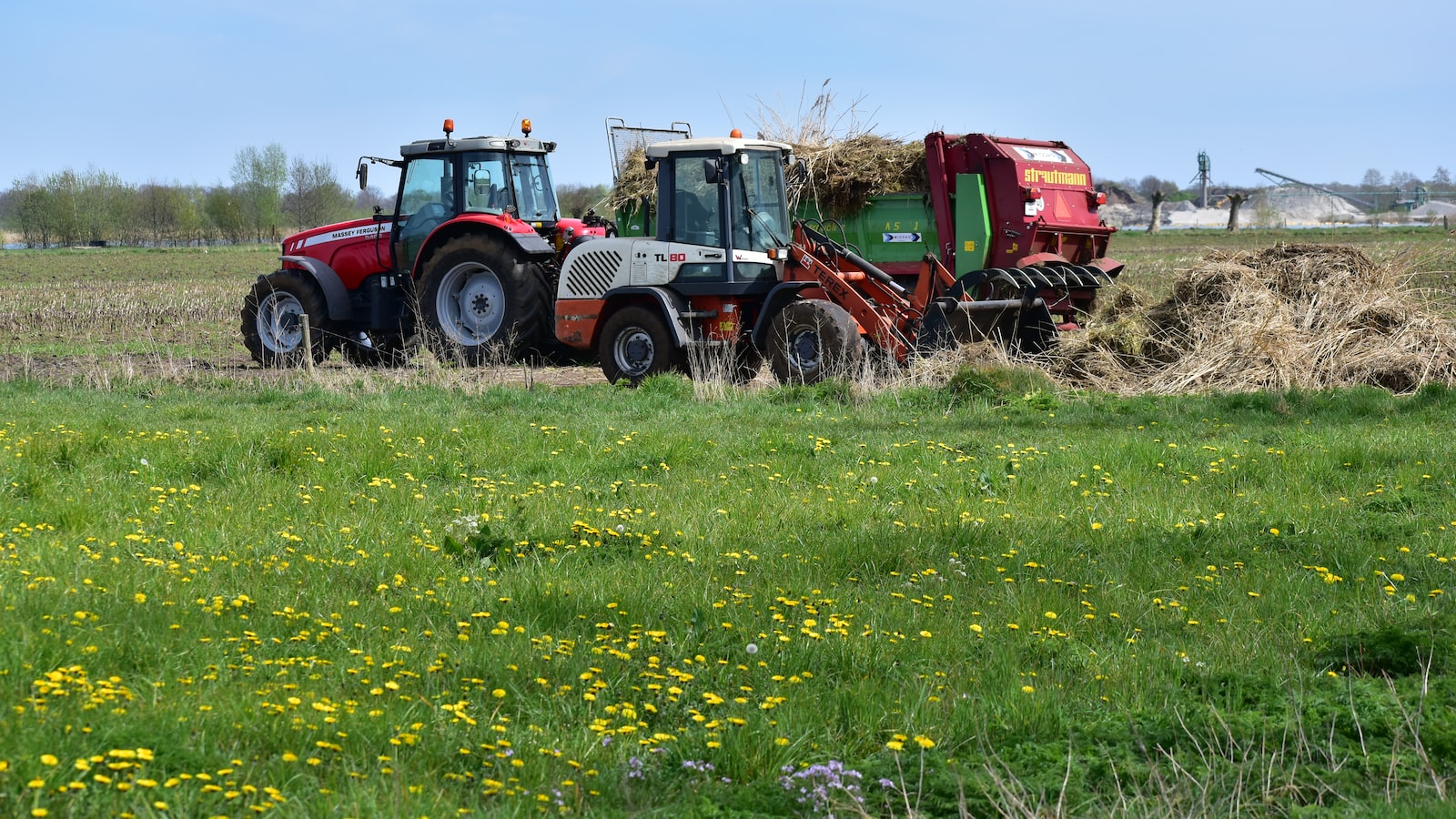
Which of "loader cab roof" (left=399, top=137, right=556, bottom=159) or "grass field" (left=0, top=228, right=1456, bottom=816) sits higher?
"loader cab roof" (left=399, top=137, right=556, bottom=159)

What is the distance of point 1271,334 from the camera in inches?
562

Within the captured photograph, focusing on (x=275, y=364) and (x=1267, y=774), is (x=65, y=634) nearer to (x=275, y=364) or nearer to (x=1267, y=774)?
(x=1267, y=774)

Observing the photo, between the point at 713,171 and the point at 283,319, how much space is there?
24.8 feet

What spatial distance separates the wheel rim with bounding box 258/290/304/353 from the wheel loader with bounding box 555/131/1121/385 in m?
4.62

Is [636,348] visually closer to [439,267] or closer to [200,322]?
[439,267]

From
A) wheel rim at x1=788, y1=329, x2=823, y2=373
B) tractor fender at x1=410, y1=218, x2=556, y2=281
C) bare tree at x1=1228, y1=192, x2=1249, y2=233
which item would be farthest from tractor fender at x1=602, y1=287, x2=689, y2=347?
bare tree at x1=1228, y1=192, x2=1249, y2=233

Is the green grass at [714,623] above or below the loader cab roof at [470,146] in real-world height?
below

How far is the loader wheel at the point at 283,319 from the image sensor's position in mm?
17906

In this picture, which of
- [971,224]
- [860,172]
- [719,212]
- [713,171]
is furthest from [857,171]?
[713,171]

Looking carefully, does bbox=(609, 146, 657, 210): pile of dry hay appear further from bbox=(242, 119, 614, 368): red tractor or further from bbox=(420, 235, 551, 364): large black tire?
bbox=(420, 235, 551, 364): large black tire

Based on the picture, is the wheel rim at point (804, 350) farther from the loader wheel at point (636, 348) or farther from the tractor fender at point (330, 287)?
the tractor fender at point (330, 287)

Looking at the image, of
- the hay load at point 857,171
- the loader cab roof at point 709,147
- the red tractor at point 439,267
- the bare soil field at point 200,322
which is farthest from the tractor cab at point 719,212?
the red tractor at point 439,267

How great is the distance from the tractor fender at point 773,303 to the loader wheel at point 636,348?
36.2 inches

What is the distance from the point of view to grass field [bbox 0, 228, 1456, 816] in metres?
3.83
